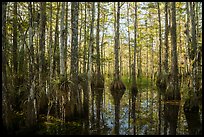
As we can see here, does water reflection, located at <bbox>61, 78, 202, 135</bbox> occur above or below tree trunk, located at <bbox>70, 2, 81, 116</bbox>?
below

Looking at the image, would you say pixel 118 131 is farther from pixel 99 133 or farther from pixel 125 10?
Answer: pixel 125 10

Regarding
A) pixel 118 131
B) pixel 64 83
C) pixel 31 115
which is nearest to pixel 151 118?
pixel 118 131

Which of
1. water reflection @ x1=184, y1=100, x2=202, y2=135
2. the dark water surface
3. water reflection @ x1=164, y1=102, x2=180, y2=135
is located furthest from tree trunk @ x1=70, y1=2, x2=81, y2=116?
water reflection @ x1=184, y1=100, x2=202, y2=135

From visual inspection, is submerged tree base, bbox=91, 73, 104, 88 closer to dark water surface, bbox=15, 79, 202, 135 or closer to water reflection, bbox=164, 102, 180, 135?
dark water surface, bbox=15, 79, 202, 135

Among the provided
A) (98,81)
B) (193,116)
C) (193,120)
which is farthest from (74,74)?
(98,81)

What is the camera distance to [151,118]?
8.09 m

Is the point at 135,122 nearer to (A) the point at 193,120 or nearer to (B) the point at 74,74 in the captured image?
(A) the point at 193,120

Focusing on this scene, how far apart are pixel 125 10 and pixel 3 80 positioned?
756 inches

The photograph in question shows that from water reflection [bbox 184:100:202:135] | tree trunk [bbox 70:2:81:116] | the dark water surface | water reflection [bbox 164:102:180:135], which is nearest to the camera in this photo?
water reflection [bbox 184:100:202:135]

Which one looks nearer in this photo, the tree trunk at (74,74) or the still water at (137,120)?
the still water at (137,120)

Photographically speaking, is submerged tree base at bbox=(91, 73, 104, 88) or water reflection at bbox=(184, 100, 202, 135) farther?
submerged tree base at bbox=(91, 73, 104, 88)

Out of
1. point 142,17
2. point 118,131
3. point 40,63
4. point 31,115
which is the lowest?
point 118,131

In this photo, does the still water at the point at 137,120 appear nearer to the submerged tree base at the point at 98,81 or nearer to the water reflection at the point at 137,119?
the water reflection at the point at 137,119

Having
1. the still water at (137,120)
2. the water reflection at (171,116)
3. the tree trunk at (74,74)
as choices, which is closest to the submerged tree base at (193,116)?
the still water at (137,120)
